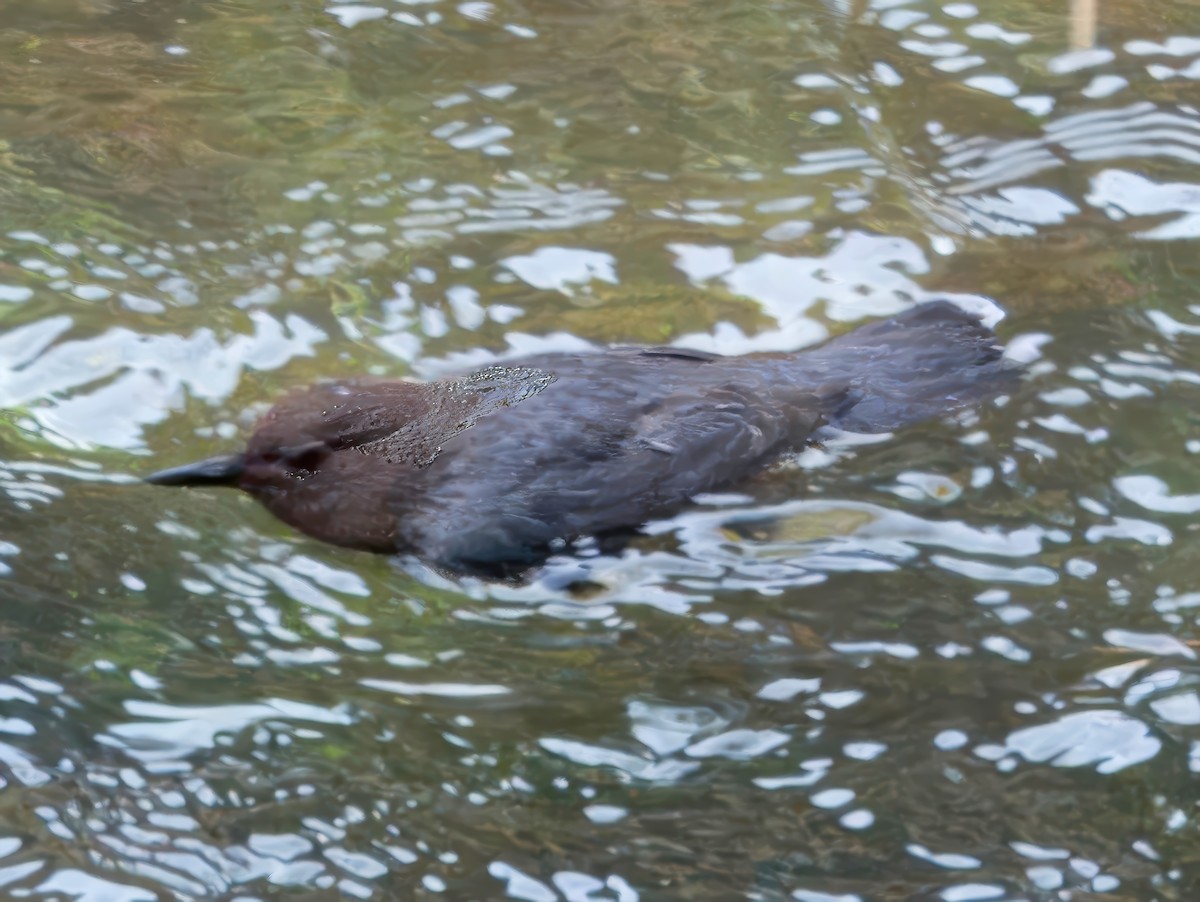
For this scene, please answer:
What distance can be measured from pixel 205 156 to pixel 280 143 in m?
0.29

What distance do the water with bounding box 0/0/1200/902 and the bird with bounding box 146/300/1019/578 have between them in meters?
0.11

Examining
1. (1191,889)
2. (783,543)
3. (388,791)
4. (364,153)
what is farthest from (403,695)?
(364,153)

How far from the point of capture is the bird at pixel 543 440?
11.8ft

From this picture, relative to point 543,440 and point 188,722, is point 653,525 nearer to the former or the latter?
point 543,440

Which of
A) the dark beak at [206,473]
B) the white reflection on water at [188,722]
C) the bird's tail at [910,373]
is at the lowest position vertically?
the white reflection on water at [188,722]

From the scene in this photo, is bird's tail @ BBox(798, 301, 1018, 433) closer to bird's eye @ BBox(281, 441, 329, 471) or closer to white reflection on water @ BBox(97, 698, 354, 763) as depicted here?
bird's eye @ BBox(281, 441, 329, 471)

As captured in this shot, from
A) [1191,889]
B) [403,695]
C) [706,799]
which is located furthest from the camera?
[403,695]

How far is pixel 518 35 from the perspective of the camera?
5.53m

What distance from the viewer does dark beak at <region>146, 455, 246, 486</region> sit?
3672mm

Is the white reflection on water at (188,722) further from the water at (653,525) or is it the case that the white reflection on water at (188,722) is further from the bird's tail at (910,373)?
the bird's tail at (910,373)

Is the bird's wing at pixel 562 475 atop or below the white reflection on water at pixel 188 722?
atop

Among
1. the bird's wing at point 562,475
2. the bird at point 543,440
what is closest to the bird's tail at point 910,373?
the bird at point 543,440

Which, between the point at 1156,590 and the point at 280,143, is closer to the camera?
the point at 1156,590

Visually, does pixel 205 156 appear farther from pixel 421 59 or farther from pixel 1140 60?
pixel 1140 60
